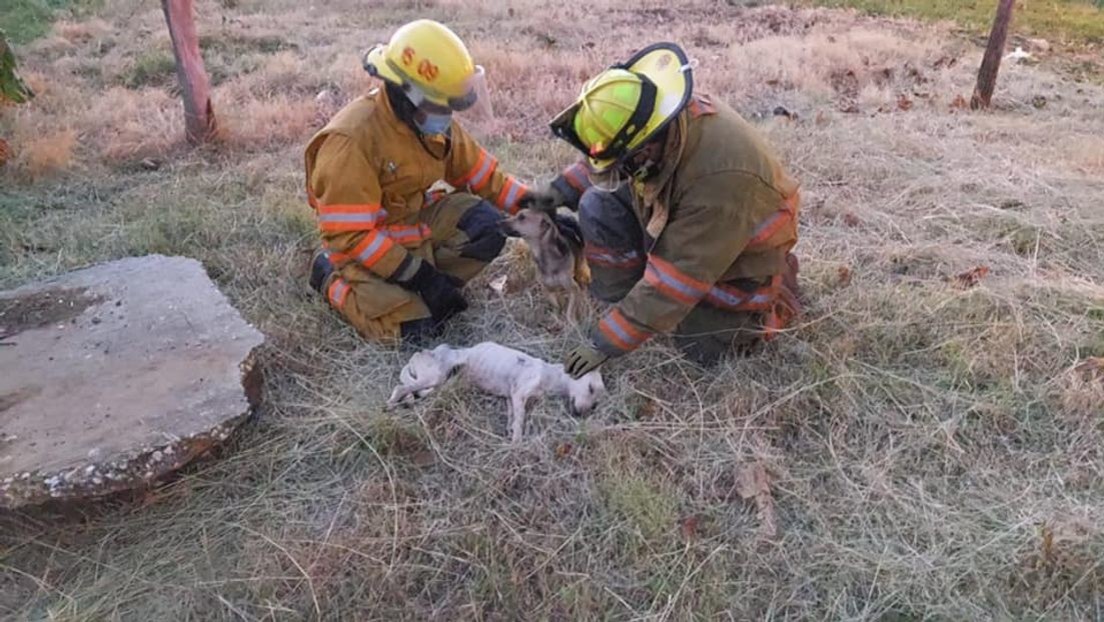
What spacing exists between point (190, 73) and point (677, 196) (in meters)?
4.56

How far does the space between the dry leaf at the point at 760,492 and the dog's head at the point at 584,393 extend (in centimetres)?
63

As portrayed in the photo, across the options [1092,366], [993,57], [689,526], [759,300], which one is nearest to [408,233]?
[759,300]

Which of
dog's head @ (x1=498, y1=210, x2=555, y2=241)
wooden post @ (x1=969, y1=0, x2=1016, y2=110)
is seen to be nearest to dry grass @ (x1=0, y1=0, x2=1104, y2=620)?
dog's head @ (x1=498, y1=210, x2=555, y2=241)

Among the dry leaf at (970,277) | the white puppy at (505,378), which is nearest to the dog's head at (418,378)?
the white puppy at (505,378)

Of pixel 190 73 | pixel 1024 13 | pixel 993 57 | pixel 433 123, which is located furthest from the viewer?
pixel 1024 13

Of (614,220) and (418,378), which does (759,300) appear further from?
(418,378)

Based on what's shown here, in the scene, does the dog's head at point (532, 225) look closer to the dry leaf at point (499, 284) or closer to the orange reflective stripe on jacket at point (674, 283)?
the dry leaf at point (499, 284)

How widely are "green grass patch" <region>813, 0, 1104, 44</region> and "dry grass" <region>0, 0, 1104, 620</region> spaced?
6.86 meters

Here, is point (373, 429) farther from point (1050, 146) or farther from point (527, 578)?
point (1050, 146)

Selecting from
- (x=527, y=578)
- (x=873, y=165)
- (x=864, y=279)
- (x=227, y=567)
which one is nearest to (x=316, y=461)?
(x=227, y=567)

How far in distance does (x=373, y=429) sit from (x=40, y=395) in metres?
1.24

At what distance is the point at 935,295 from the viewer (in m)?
3.72

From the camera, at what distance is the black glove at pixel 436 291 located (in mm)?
3578

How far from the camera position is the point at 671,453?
2963 millimetres
